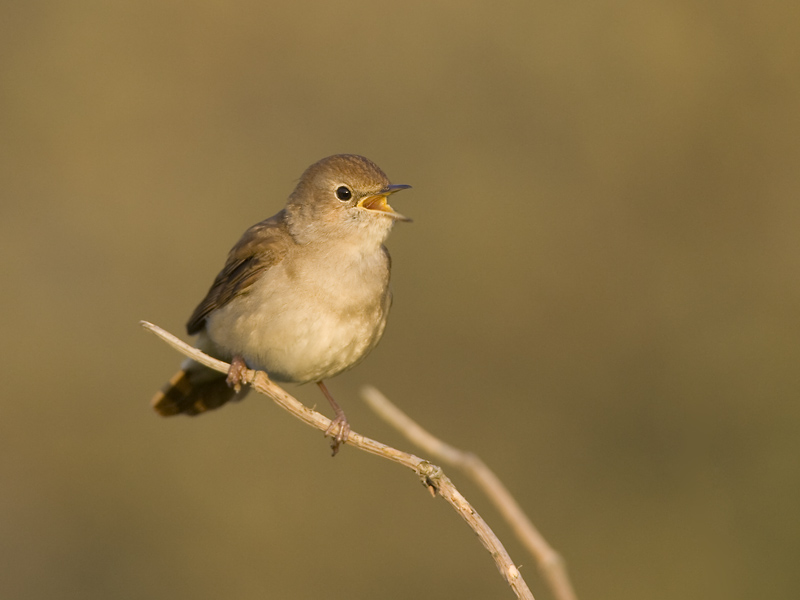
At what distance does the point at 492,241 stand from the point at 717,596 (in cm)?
342

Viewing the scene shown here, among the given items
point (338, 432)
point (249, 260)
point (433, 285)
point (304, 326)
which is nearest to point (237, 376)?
point (304, 326)

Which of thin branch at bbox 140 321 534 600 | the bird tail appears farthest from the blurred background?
thin branch at bbox 140 321 534 600

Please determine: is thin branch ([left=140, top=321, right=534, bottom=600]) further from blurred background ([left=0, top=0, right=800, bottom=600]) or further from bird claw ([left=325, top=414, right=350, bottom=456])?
blurred background ([left=0, top=0, right=800, bottom=600])

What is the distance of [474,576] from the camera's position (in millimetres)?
7191

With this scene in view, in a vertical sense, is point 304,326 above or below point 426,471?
above

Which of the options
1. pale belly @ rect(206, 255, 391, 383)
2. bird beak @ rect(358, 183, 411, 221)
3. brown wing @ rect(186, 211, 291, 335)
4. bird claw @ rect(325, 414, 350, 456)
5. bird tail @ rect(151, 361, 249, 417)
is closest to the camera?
bird claw @ rect(325, 414, 350, 456)

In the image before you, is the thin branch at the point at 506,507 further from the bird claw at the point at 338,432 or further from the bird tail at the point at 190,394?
the bird tail at the point at 190,394

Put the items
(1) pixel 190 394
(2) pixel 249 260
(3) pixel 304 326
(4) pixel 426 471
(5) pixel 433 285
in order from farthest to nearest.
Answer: (5) pixel 433 285
(1) pixel 190 394
(2) pixel 249 260
(3) pixel 304 326
(4) pixel 426 471

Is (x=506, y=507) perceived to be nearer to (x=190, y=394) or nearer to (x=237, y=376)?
(x=237, y=376)

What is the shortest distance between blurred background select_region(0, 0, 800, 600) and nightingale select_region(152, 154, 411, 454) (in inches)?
102

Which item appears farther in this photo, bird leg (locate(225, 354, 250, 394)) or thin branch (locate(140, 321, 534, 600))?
bird leg (locate(225, 354, 250, 394))

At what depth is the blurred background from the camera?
7215 mm

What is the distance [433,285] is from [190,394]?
139 inches

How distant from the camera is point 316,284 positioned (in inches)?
175
